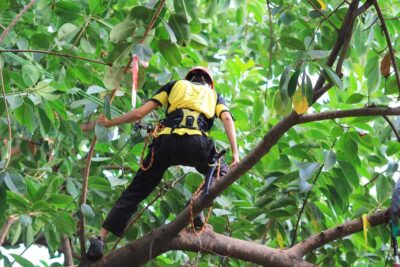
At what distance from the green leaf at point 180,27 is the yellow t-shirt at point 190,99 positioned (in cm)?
42

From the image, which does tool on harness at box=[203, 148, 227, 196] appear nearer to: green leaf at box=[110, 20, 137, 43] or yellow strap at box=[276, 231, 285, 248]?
green leaf at box=[110, 20, 137, 43]

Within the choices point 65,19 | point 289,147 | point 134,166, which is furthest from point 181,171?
point 65,19

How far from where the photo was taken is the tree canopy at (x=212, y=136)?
10.6 ft

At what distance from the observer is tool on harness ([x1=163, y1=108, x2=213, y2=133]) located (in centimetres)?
368

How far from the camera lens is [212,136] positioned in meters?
4.32

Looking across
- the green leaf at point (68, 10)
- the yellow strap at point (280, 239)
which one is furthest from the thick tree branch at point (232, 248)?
the green leaf at point (68, 10)

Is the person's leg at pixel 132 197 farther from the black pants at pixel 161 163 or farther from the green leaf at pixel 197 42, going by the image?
the green leaf at pixel 197 42

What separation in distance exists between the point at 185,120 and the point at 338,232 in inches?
37.1

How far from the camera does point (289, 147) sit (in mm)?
4230

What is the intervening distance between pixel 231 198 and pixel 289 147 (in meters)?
0.58

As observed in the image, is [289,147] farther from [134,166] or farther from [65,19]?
[65,19]

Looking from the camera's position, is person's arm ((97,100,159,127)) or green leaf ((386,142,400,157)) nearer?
person's arm ((97,100,159,127))

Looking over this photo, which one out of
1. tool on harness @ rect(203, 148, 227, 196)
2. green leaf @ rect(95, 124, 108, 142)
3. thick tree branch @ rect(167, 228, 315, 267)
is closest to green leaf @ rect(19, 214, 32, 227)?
green leaf @ rect(95, 124, 108, 142)

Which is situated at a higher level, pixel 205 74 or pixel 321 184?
pixel 205 74
